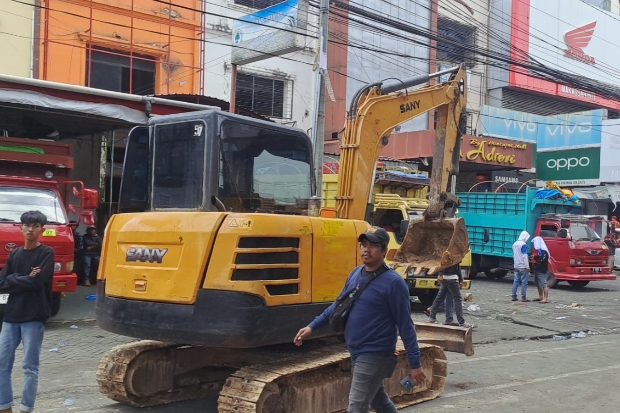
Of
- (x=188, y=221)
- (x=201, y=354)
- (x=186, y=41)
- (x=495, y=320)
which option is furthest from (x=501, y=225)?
(x=188, y=221)

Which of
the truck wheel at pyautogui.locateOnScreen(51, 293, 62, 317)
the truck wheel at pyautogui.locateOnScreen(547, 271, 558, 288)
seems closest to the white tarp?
the truck wheel at pyautogui.locateOnScreen(51, 293, 62, 317)

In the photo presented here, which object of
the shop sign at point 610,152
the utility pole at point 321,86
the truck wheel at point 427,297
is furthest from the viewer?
the shop sign at point 610,152

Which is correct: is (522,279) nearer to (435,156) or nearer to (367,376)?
(435,156)

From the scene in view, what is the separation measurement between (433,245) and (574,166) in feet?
83.4

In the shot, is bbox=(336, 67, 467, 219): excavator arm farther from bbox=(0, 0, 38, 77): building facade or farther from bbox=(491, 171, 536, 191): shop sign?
bbox=(491, 171, 536, 191): shop sign

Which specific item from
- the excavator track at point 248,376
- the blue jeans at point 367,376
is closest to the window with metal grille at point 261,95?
the excavator track at point 248,376

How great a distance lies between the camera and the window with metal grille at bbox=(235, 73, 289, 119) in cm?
2238

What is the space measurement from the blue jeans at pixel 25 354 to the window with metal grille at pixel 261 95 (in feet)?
56.0

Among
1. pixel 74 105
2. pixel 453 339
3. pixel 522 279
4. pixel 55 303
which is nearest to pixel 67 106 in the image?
pixel 74 105

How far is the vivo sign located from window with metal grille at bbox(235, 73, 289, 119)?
1080 centimetres

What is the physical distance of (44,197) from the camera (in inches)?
456

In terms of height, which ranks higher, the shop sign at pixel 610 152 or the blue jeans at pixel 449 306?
the shop sign at pixel 610 152

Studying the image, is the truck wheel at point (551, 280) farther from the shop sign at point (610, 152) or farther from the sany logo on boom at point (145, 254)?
Answer: the sany logo on boom at point (145, 254)

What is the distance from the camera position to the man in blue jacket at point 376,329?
15.6 feet
